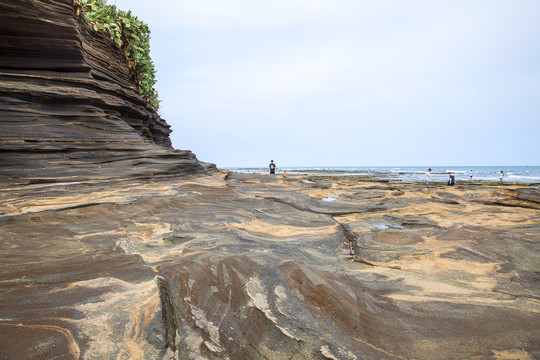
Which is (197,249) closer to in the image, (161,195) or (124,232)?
(124,232)

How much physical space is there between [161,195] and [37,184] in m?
3.50

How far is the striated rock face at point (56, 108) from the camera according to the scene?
8.07 m

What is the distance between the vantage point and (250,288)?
2961mm

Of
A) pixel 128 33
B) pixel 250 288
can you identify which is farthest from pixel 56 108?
pixel 250 288

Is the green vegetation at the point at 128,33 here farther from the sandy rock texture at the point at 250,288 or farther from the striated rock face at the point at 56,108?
the sandy rock texture at the point at 250,288

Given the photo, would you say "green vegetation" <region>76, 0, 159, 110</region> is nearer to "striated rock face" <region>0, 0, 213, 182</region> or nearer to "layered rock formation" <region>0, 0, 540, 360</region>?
"striated rock face" <region>0, 0, 213, 182</region>

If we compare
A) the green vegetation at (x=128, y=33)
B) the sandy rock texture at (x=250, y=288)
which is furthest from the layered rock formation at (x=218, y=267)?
the green vegetation at (x=128, y=33)

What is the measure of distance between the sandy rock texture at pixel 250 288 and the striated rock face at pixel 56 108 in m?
2.55

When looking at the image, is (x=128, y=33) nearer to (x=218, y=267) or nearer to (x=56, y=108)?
(x=56, y=108)

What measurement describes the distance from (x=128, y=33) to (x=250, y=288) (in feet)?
54.2

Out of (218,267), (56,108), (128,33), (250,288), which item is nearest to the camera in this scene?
(250,288)

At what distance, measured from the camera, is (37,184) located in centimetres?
749

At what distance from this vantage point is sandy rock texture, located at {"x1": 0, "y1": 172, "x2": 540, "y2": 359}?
2.16 meters

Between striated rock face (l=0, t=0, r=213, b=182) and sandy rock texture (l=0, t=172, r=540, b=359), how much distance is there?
2551 mm
